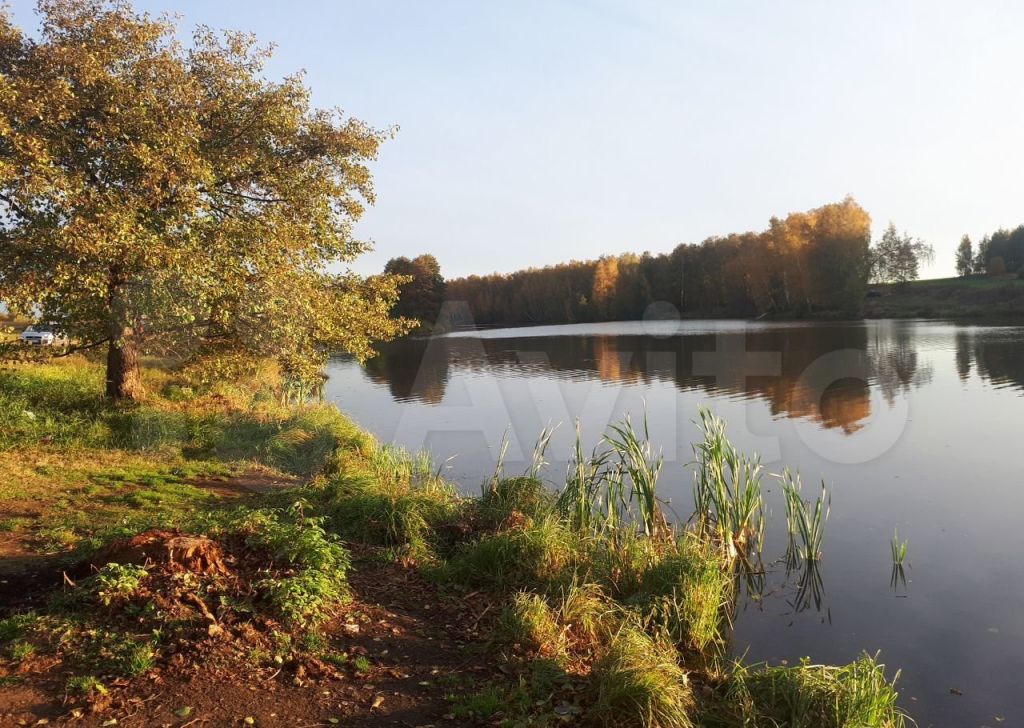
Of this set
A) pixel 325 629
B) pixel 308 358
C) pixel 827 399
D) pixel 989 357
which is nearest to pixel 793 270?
pixel 989 357

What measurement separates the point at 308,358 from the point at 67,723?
33.0ft

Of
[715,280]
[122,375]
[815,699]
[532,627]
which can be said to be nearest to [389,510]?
[532,627]

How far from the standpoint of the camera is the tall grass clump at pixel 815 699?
4609mm

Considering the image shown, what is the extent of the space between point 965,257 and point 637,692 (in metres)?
118

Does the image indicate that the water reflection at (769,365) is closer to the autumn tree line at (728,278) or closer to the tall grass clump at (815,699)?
the tall grass clump at (815,699)

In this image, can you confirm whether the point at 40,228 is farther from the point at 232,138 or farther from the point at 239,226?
the point at 232,138

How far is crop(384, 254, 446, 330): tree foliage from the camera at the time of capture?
81.1 metres

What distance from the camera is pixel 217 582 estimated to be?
4.86 metres

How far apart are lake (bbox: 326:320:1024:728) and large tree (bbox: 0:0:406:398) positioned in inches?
195

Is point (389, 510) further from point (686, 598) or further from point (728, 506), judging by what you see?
point (728, 506)

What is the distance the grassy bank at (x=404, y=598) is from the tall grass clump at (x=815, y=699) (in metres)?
0.02

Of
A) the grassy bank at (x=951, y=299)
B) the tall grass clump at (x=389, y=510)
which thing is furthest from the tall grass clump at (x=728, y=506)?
the grassy bank at (x=951, y=299)

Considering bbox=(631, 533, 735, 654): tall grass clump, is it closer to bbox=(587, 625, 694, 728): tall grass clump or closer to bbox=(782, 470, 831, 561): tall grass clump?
bbox=(587, 625, 694, 728): tall grass clump

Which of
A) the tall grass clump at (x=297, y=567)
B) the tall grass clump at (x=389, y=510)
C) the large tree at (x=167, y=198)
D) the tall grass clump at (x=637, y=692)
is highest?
the large tree at (x=167, y=198)
